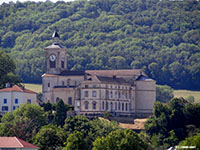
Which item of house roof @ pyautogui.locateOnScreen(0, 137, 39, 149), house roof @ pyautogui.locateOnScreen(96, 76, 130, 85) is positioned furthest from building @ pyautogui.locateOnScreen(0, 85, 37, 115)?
house roof @ pyautogui.locateOnScreen(0, 137, 39, 149)

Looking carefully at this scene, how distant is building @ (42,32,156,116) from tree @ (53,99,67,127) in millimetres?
6298

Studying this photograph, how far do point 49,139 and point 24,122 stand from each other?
13.5 m

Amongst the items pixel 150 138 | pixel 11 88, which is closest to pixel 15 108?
pixel 11 88

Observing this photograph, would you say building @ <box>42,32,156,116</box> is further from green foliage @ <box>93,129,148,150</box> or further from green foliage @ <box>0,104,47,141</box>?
green foliage @ <box>93,129,148,150</box>

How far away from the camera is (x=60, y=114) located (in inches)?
5202

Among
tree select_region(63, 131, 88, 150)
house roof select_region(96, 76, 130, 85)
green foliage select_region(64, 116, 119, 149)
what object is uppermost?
house roof select_region(96, 76, 130, 85)

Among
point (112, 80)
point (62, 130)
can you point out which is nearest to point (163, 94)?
point (112, 80)

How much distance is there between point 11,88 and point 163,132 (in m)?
27.4

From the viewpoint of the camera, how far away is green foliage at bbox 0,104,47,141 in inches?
4723

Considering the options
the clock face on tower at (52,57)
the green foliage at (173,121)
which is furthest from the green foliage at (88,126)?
the clock face on tower at (52,57)

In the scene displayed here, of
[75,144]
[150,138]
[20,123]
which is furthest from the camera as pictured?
[150,138]

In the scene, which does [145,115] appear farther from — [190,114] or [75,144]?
[75,144]

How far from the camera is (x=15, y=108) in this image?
138125 mm

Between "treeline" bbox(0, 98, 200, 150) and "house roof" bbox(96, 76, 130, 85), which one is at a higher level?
"house roof" bbox(96, 76, 130, 85)
